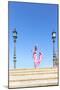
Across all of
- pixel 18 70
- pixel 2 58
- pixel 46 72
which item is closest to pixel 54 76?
pixel 46 72

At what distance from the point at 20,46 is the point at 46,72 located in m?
0.43

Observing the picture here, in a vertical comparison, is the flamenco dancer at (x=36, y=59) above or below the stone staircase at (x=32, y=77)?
above

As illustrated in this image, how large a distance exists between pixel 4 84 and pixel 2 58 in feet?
0.93

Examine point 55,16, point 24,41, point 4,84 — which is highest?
point 55,16

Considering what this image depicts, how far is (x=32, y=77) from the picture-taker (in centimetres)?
328

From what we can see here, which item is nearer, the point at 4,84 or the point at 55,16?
the point at 4,84

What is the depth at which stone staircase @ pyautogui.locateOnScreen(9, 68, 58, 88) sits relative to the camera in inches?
127

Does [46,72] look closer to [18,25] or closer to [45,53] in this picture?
[45,53]

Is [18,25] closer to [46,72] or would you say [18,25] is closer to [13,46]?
[13,46]

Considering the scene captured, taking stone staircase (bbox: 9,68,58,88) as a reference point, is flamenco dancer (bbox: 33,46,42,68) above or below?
above

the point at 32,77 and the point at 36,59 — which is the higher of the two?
the point at 36,59

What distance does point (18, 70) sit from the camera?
3242 millimetres

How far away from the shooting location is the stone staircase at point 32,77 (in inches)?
127

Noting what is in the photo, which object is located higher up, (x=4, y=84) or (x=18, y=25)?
(x=18, y=25)
